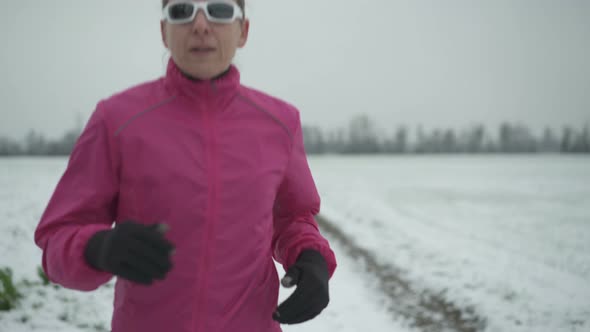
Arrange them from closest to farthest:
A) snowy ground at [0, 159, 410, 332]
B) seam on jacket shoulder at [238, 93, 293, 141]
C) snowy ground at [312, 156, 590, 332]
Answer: seam on jacket shoulder at [238, 93, 293, 141], snowy ground at [0, 159, 410, 332], snowy ground at [312, 156, 590, 332]

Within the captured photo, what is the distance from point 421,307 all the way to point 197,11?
454 centimetres

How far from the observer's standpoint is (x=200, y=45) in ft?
4.03

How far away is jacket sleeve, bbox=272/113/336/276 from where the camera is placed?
1.43 metres

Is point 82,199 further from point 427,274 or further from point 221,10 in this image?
point 427,274

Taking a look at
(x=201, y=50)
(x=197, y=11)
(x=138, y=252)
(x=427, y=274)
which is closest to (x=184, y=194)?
(x=138, y=252)

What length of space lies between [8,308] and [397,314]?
4179 mm

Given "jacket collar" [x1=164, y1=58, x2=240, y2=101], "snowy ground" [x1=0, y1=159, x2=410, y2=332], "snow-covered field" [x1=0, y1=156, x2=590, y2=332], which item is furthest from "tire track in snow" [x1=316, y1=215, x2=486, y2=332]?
"jacket collar" [x1=164, y1=58, x2=240, y2=101]

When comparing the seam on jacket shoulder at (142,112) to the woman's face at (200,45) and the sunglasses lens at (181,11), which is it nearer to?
the woman's face at (200,45)

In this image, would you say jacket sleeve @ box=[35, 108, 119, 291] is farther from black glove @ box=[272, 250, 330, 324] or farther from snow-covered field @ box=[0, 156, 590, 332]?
snow-covered field @ box=[0, 156, 590, 332]

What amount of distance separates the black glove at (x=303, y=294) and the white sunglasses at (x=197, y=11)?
864 mm

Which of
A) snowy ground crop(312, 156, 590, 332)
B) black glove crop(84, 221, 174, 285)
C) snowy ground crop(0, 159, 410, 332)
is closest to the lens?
black glove crop(84, 221, 174, 285)

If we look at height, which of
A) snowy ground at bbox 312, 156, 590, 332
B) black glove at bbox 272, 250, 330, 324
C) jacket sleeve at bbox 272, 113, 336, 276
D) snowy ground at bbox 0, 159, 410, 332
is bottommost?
snowy ground at bbox 312, 156, 590, 332

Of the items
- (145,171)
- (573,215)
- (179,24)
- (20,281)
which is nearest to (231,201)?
(145,171)

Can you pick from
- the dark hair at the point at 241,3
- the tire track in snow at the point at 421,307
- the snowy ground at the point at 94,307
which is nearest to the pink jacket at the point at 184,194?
the dark hair at the point at 241,3
